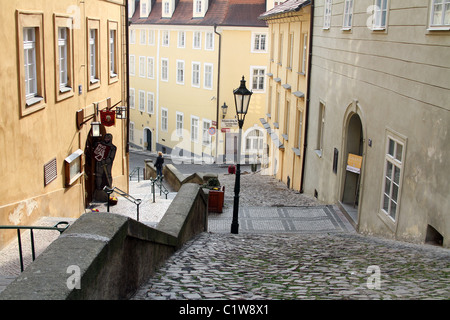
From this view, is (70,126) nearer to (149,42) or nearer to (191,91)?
(191,91)

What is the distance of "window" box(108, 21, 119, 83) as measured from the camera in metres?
17.5

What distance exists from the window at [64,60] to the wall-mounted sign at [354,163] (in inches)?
271

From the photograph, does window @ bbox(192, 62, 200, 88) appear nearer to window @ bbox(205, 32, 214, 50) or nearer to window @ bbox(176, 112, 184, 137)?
window @ bbox(205, 32, 214, 50)

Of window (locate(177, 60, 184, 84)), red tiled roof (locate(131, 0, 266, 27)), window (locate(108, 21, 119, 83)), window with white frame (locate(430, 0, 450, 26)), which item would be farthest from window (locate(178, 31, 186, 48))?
window with white frame (locate(430, 0, 450, 26))

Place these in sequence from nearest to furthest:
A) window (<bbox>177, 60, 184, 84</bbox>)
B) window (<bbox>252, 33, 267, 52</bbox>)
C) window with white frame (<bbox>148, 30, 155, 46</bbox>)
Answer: window (<bbox>252, 33, 267, 52</bbox>)
window (<bbox>177, 60, 184, 84</bbox>)
window with white frame (<bbox>148, 30, 155, 46</bbox>)

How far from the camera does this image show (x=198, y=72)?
41.2 m

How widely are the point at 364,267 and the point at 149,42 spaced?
136ft

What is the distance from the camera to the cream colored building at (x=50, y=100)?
30.5 ft

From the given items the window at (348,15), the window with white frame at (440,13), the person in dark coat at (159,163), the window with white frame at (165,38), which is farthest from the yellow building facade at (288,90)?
the window with white frame at (165,38)

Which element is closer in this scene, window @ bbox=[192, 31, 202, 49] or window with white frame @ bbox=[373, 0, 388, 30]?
window with white frame @ bbox=[373, 0, 388, 30]

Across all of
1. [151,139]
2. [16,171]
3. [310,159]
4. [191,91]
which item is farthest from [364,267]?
[151,139]

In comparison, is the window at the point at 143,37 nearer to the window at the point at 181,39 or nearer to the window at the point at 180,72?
the window at the point at 181,39

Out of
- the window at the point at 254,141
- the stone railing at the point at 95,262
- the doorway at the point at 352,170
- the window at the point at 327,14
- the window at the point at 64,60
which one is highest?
the window at the point at 327,14

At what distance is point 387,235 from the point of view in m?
10.7
